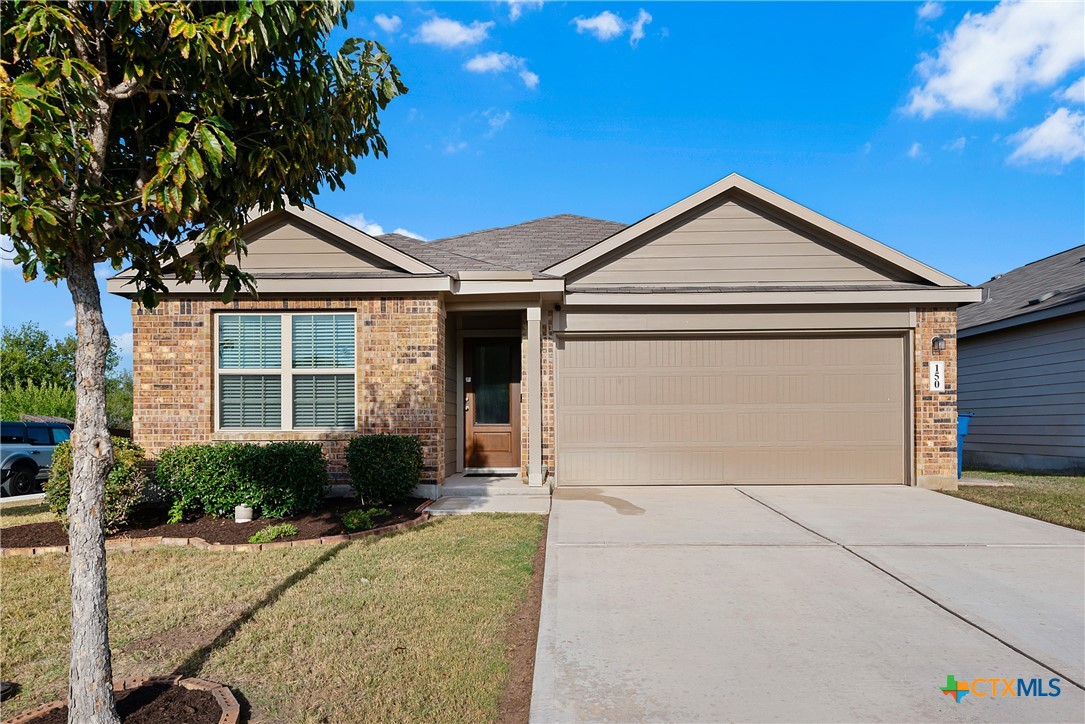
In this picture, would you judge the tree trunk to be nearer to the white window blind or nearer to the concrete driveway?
the concrete driveway

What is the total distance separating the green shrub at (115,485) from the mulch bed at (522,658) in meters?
4.43

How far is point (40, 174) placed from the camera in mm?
2582

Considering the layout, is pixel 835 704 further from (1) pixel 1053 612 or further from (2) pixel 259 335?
(2) pixel 259 335

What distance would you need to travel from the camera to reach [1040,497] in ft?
28.3

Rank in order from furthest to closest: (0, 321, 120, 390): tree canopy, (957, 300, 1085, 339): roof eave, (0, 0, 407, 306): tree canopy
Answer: (0, 321, 120, 390): tree canopy → (957, 300, 1085, 339): roof eave → (0, 0, 407, 306): tree canopy

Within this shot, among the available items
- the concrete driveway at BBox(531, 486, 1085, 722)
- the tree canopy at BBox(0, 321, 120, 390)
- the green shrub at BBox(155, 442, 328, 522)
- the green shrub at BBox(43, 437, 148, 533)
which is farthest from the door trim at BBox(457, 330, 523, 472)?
the tree canopy at BBox(0, 321, 120, 390)

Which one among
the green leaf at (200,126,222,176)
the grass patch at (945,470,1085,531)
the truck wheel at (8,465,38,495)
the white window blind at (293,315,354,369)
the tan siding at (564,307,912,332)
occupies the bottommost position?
the truck wheel at (8,465,38,495)

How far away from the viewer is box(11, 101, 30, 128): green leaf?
237 centimetres

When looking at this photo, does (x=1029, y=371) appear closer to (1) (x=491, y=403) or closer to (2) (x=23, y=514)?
(1) (x=491, y=403)

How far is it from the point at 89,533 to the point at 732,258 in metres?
8.86

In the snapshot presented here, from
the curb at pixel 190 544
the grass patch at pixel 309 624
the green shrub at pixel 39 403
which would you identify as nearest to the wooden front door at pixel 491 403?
the curb at pixel 190 544

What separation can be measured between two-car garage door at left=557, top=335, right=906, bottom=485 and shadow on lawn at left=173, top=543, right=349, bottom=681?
4.80 metres

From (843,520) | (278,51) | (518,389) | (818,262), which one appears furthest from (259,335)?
(818,262)

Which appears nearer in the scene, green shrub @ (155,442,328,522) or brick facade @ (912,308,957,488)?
green shrub @ (155,442,328,522)
